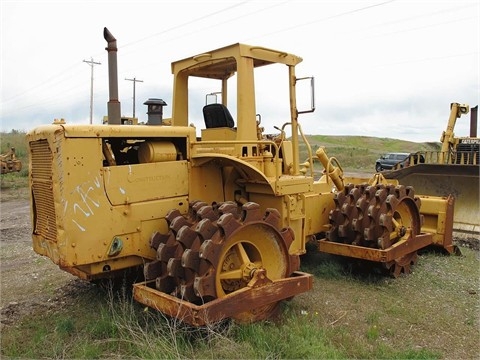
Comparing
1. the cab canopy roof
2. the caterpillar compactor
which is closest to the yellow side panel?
the caterpillar compactor

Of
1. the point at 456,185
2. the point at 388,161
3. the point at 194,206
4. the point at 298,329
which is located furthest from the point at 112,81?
the point at 388,161

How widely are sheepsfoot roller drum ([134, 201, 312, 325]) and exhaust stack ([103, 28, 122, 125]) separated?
5.07 ft

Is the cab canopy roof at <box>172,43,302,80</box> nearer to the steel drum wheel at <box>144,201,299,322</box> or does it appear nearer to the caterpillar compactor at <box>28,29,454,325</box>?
the caterpillar compactor at <box>28,29,454,325</box>

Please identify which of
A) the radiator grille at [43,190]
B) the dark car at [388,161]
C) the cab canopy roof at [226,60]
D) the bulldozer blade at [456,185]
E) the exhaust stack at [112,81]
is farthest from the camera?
the dark car at [388,161]

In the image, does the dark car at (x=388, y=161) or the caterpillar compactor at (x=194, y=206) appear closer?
the caterpillar compactor at (x=194, y=206)

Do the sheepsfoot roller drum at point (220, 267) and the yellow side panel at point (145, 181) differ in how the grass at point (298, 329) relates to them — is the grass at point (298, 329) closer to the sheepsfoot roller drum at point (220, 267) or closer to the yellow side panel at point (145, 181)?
the sheepsfoot roller drum at point (220, 267)

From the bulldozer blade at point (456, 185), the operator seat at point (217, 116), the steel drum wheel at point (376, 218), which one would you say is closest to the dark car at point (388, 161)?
the bulldozer blade at point (456, 185)

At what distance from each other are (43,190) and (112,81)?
1.68m

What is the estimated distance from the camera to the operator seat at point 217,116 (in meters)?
5.08

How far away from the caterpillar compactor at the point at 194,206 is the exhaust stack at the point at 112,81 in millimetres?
12

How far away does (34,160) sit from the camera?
422 cm

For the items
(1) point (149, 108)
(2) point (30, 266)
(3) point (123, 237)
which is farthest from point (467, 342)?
(2) point (30, 266)

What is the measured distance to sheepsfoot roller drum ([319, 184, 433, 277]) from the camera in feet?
17.9

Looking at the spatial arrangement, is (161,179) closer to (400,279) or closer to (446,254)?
(400,279)
